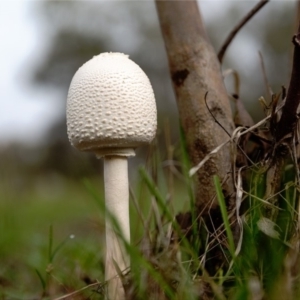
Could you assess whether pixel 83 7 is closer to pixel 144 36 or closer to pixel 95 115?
pixel 144 36

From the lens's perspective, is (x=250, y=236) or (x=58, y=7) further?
(x=58, y=7)

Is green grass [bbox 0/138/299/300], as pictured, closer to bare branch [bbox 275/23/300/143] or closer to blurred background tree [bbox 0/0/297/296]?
bare branch [bbox 275/23/300/143]

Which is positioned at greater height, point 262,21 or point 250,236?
point 262,21

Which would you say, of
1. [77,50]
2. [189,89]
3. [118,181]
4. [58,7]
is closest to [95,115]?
[118,181]

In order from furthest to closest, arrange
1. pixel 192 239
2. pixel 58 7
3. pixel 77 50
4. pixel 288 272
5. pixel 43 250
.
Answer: pixel 58 7 → pixel 77 50 → pixel 43 250 → pixel 192 239 → pixel 288 272

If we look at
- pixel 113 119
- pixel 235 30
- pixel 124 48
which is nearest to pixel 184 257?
pixel 113 119
